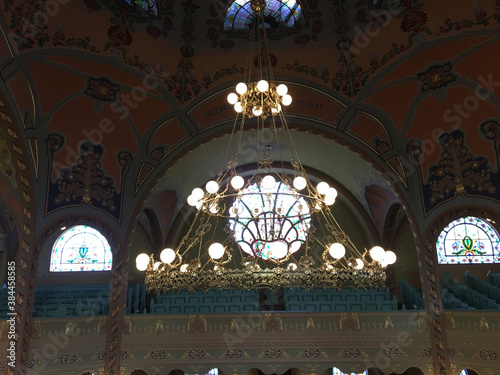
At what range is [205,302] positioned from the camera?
10945 millimetres

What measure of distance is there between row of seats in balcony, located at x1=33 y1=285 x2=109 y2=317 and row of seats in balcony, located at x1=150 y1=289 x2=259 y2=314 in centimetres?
131

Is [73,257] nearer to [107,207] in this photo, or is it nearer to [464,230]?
[107,207]

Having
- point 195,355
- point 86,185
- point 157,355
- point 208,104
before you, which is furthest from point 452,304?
point 86,185

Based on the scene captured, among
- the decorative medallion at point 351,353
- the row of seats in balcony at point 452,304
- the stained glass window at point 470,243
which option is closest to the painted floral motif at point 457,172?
the row of seats in balcony at point 452,304

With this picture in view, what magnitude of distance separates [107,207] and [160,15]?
14.3ft

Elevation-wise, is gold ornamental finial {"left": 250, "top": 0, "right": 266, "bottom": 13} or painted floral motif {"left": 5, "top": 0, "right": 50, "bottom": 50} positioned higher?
painted floral motif {"left": 5, "top": 0, "right": 50, "bottom": 50}

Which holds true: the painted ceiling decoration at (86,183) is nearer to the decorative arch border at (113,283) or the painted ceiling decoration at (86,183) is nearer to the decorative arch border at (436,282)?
the decorative arch border at (113,283)

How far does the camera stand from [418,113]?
966cm

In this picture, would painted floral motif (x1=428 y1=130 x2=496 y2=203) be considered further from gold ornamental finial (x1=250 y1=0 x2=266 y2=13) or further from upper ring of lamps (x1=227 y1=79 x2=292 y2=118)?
gold ornamental finial (x1=250 y1=0 x2=266 y2=13)

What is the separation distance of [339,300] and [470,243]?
4.44 m

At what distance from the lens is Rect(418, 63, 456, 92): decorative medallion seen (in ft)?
29.4

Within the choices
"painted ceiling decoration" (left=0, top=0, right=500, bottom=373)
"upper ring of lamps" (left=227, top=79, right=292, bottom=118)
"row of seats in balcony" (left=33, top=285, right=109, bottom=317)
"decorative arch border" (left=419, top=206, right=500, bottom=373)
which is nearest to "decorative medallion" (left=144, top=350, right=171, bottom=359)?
"painted ceiling decoration" (left=0, top=0, right=500, bottom=373)

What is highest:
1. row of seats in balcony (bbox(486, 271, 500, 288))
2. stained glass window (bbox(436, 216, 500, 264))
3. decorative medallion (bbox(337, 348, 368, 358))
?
stained glass window (bbox(436, 216, 500, 264))

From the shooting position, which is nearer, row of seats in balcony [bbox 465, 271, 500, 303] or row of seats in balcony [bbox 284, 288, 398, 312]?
row of seats in balcony [bbox 465, 271, 500, 303]
